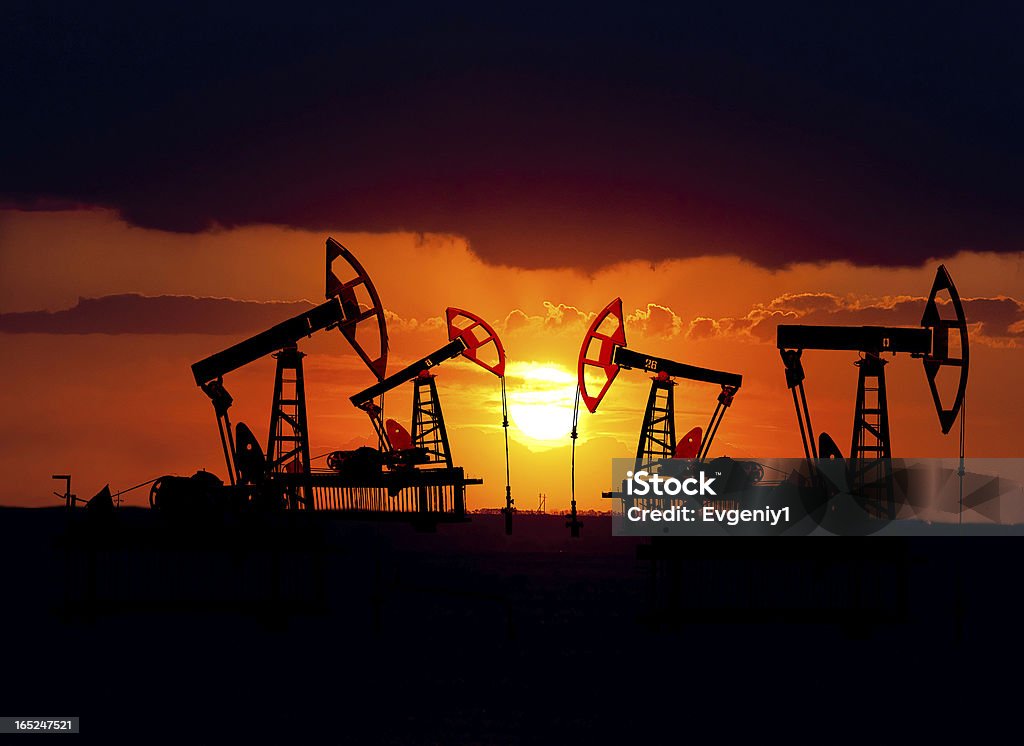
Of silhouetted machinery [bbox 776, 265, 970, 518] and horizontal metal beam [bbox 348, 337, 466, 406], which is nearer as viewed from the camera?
silhouetted machinery [bbox 776, 265, 970, 518]

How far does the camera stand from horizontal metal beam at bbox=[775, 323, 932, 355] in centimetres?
5265

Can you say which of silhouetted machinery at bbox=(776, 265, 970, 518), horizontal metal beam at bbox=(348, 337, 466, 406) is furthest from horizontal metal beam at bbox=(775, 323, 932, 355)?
horizontal metal beam at bbox=(348, 337, 466, 406)

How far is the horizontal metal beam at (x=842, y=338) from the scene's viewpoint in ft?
173

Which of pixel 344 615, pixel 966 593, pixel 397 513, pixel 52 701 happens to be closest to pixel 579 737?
pixel 52 701

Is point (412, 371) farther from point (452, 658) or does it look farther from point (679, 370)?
point (452, 658)

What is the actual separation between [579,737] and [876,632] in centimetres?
2417

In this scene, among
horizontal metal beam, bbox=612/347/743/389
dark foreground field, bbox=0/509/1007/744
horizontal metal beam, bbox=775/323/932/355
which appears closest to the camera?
dark foreground field, bbox=0/509/1007/744

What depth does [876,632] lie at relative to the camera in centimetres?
5403

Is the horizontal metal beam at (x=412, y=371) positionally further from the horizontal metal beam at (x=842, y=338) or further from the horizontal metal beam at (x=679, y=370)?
the horizontal metal beam at (x=842, y=338)

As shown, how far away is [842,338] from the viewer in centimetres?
5316

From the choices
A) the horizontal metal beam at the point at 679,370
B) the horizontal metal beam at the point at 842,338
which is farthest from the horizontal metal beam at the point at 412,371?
the horizontal metal beam at the point at 842,338

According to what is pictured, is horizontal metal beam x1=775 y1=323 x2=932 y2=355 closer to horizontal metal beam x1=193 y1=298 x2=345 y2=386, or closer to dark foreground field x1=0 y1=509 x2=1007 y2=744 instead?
dark foreground field x1=0 y1=509 x2=1007 y2=744

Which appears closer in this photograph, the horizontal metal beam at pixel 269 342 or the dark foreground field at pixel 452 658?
the dark foreground field at pixel 452 658

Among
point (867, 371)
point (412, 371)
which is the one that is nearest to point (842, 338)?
point (867, 371)
